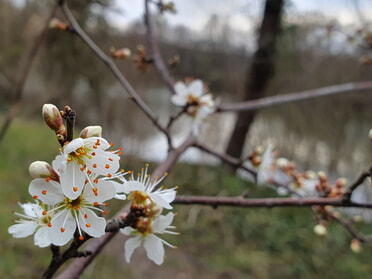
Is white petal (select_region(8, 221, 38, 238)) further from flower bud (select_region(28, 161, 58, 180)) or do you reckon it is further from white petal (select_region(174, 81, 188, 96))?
white petal (select_region(174, 81, 188, 96))

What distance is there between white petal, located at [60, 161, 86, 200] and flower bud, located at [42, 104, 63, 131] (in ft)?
0.14

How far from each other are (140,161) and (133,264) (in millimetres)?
1895

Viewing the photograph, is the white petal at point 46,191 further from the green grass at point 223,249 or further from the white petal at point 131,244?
the green grass at point 223,249

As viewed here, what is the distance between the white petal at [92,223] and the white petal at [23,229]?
3.6 inches

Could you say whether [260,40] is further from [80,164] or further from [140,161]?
[80,164]

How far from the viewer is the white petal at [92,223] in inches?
13.7

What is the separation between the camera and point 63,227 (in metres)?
0.36

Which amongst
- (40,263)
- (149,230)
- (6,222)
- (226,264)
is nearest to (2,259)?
(40,263)

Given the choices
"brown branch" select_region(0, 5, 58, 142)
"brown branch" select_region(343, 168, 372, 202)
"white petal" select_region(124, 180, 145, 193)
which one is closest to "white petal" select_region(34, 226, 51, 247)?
"white petal" select_region(124, 180, 145, 193)

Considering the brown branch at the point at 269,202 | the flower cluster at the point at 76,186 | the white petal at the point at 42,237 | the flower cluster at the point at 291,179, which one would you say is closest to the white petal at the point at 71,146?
the flower cluster at the point at 76,186

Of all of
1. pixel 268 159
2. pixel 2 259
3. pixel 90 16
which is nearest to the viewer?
pixel 268 159

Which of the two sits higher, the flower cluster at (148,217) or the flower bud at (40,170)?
the flower bud at (40,170)

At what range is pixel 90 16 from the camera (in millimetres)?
3930

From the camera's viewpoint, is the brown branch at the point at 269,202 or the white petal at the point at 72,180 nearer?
the white petal at the point at 72,180
